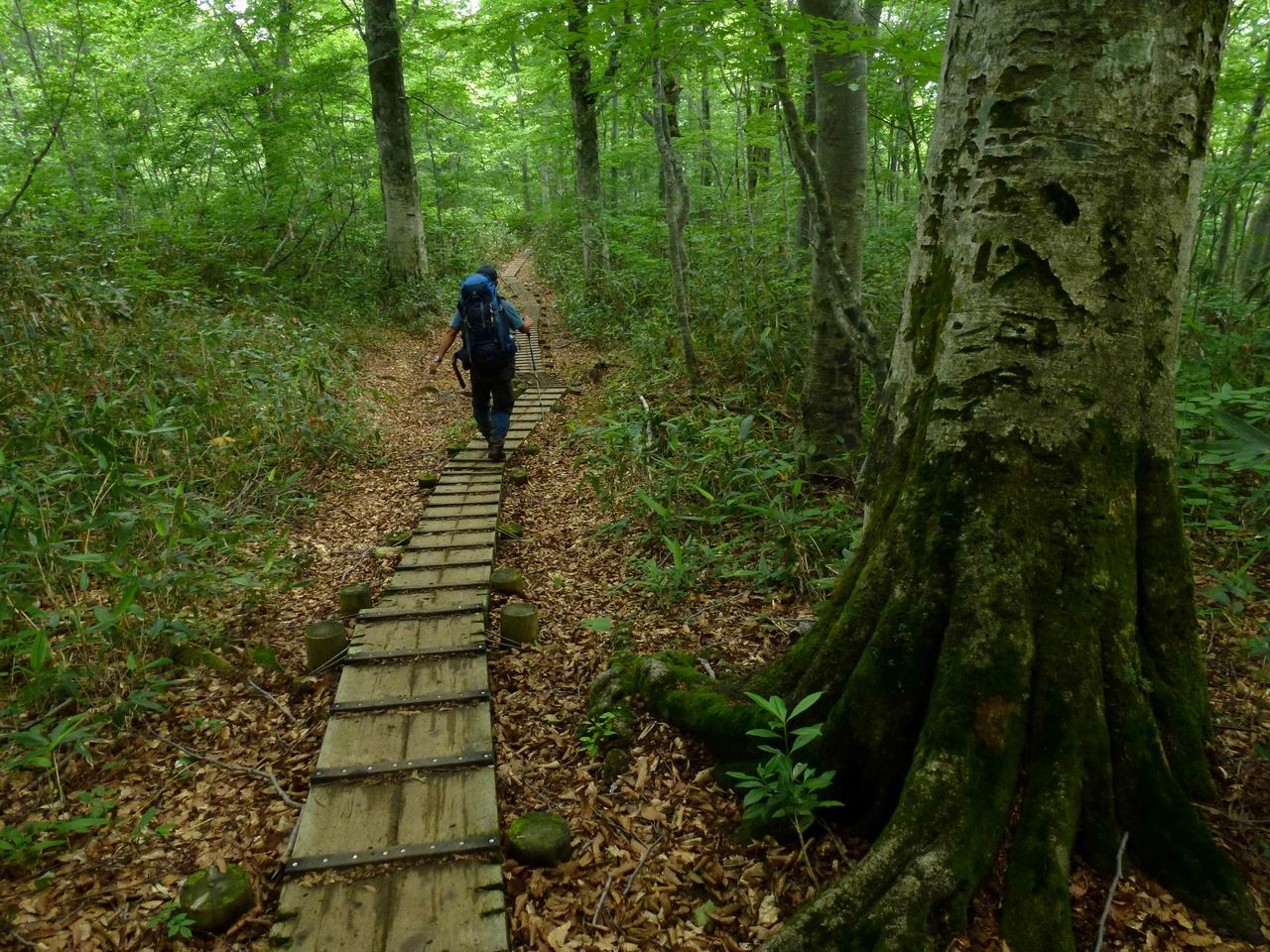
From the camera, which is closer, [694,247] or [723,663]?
[723,663]

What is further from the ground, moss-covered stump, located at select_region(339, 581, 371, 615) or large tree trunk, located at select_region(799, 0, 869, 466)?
large tree trunk, located at select_region(799, 0, 869, 466)

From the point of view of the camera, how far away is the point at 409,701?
367cm

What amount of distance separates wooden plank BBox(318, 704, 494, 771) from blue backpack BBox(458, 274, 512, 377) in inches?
184

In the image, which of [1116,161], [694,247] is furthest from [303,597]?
[694,247]

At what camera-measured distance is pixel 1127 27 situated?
2.08 metres

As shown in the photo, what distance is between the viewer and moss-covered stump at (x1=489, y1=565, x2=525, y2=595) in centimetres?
513

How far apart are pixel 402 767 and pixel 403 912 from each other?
0.78 meters

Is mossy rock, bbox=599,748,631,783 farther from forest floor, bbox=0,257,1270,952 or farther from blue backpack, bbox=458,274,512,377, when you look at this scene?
blue backpack, bbox=458,274,512,377

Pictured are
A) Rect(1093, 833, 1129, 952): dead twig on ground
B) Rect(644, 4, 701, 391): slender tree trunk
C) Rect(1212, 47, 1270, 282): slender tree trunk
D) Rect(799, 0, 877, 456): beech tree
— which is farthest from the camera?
Rect(644, 4, 701, 391): slender tree trunk

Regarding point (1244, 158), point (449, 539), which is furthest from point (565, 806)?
point (1244, 158)

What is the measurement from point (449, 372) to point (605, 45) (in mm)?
7280

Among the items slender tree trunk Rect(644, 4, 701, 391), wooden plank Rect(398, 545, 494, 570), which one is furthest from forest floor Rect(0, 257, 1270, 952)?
slender tree trunk Rect(644, 4, 701, 391)

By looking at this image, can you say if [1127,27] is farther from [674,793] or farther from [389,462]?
[389,462]

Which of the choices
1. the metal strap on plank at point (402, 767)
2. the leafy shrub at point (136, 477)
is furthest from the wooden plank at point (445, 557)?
the metal strap on plank at point (402, 767)
